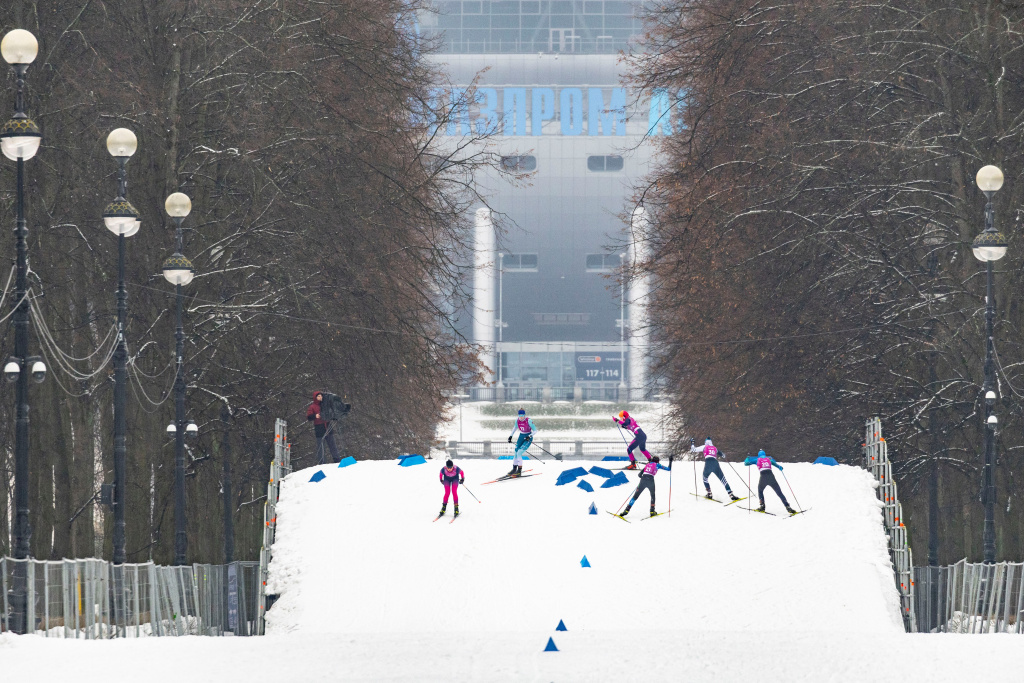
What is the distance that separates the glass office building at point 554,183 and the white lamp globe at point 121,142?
81.7 metres

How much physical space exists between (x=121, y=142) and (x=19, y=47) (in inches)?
136

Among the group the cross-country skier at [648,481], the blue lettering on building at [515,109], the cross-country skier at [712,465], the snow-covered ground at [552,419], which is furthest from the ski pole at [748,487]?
the blue lettering on building at [515,109]

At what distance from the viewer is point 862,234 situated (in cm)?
3400

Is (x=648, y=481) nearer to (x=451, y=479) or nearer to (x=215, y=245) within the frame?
(x=451, y=479)

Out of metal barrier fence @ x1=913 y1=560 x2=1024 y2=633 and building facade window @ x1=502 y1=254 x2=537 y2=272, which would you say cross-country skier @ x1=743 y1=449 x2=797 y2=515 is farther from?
building facade window @ x1=502 y1=254 x2=537 y2=272

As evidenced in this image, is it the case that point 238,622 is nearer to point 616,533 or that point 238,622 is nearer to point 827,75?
point 616,533

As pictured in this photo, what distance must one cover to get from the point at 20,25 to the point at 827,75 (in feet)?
55.0

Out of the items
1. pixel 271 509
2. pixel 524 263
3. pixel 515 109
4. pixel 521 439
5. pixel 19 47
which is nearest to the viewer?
pixel 19 47

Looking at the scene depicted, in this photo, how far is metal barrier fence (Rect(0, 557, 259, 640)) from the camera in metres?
21.2

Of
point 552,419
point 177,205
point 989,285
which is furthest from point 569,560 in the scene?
point 552,419

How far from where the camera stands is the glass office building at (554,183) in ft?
359

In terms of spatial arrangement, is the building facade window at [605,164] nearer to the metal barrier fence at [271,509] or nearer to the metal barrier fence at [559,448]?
the metal barrier fence at [559,448]

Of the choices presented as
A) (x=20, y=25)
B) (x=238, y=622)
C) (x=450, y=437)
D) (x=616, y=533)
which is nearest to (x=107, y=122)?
(x=20, y=25)

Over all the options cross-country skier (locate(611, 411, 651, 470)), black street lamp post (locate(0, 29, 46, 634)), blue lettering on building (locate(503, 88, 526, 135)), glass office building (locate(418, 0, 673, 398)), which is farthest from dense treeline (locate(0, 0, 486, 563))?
blue lettering on building (locate(503, 88, 526, 135))
